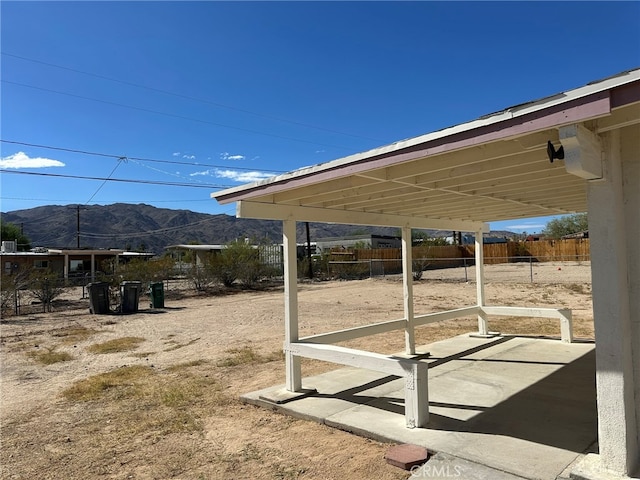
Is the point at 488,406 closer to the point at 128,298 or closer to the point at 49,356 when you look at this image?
the point at 49,356

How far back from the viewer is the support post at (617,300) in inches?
125

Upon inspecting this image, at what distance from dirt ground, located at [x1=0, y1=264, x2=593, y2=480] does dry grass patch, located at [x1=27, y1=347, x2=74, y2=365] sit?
4 cm

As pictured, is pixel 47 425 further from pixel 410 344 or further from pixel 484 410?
pixel 410 344

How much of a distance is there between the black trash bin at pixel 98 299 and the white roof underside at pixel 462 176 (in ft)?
43.1

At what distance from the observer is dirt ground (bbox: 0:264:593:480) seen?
157 inches

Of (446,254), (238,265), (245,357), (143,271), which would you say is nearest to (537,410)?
(245,357)

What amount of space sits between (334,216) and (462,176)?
231cm

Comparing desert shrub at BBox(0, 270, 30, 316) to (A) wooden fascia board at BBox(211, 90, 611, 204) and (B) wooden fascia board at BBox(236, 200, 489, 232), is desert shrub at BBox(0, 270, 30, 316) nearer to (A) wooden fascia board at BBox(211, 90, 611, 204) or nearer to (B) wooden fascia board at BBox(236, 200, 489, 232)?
(B) wooden fascia board at BBox(236, 200, 489, 232)

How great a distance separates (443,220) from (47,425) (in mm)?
7215

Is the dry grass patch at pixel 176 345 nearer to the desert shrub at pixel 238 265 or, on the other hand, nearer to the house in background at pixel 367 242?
the desert shrub at pixel 238 265

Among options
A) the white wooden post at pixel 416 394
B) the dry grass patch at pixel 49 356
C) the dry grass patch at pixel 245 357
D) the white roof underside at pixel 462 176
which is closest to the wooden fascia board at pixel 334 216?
the white roof underside at pixel 462 176

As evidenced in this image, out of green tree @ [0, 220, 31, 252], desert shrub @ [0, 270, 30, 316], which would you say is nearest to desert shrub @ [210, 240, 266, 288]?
desert shrub @ [0, 270, 30, 316]

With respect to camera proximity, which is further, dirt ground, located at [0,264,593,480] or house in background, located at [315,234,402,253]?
house in background, located at [315,234,402,253]

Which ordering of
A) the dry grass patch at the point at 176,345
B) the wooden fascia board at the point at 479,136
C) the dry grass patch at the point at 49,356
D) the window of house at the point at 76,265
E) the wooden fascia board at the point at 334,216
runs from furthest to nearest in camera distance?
1. the window of house at the point at 76,265
2. the dry grass patch at the point at 176,345
3. the dry grass patch at the point at 49,356
4. the wooden fascia board at the point at 334,216
5. the wooden fascia board at the point at 479,136
